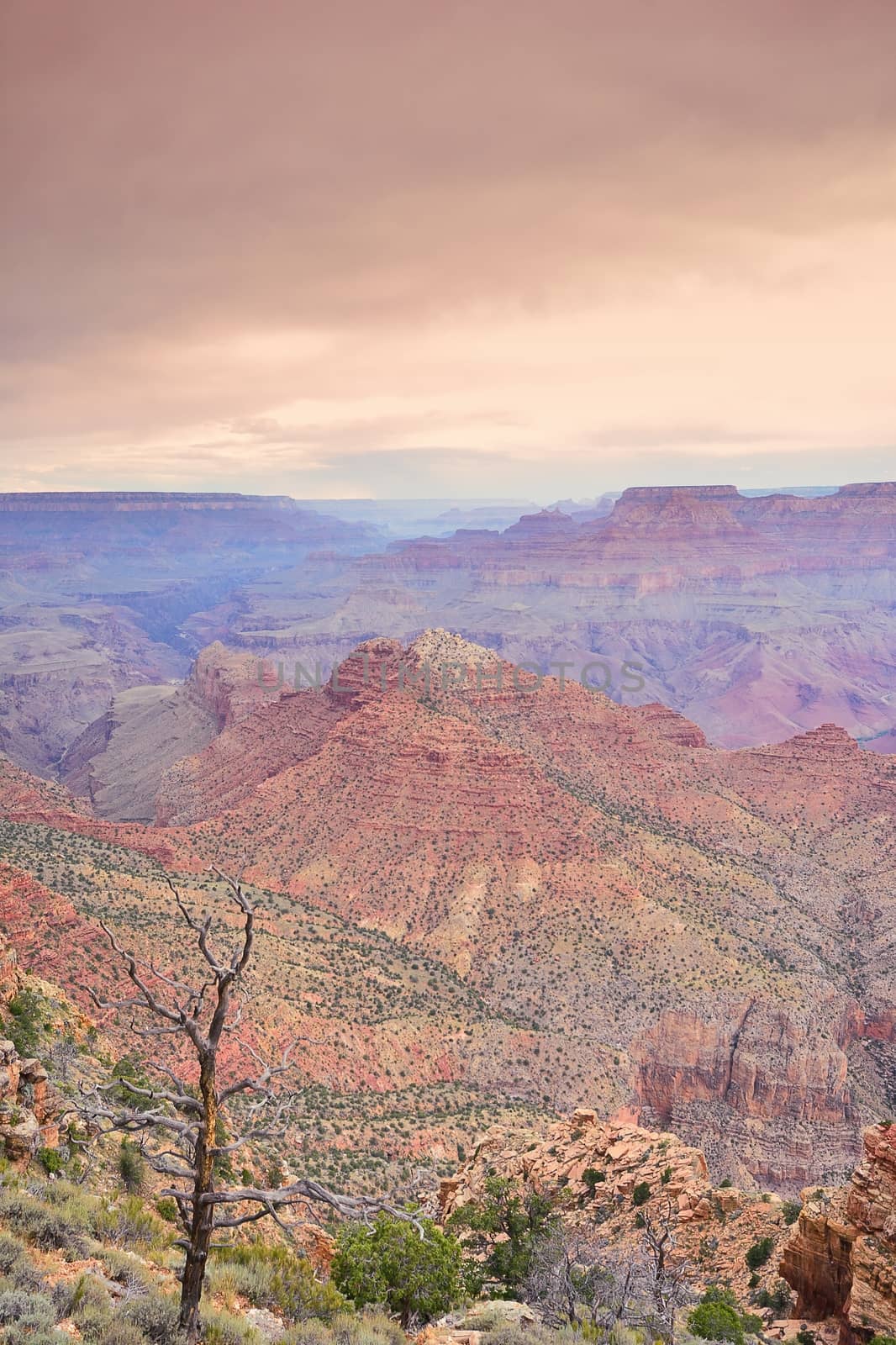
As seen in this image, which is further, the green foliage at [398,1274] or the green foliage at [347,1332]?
the green foliage at [398,1274]

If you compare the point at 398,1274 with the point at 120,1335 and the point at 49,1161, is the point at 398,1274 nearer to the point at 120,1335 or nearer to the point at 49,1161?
→ the point at 49,1161

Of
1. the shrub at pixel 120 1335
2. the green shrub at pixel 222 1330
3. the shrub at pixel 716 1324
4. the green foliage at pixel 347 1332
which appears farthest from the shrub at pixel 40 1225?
the shrub at pixel 716 1324

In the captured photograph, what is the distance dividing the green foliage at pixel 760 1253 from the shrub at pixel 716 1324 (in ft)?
17.3

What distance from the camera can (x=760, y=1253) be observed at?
2472 centimetres

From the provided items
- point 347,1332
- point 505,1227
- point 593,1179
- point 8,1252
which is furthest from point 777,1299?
point 8,1252

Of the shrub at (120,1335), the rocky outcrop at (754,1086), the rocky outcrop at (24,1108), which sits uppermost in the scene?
the shrub at (120,1335)

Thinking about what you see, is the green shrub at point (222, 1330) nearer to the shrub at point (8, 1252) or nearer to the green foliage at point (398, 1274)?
the shrub at point (8, 1252)

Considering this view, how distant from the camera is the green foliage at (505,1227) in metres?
23.6

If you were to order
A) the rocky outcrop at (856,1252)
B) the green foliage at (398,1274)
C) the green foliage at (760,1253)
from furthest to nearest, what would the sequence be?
the green foliage at (760,1253), the green foliage at (398,1274), the rocky outcrop at (856,1252)

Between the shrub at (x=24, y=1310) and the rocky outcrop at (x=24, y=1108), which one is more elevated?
the shrub at (x=24, y=1310)

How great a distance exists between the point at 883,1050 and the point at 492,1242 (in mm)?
40660

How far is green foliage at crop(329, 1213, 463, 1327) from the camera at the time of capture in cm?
1839

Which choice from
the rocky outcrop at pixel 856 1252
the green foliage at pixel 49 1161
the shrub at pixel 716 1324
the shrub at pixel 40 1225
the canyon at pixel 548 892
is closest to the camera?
the shrub at pixel 40 1225

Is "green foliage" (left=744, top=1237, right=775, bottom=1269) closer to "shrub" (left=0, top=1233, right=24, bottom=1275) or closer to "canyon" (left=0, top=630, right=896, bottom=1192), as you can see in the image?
"canyon" (left=0, top=630, right=896, bottom=1192)
